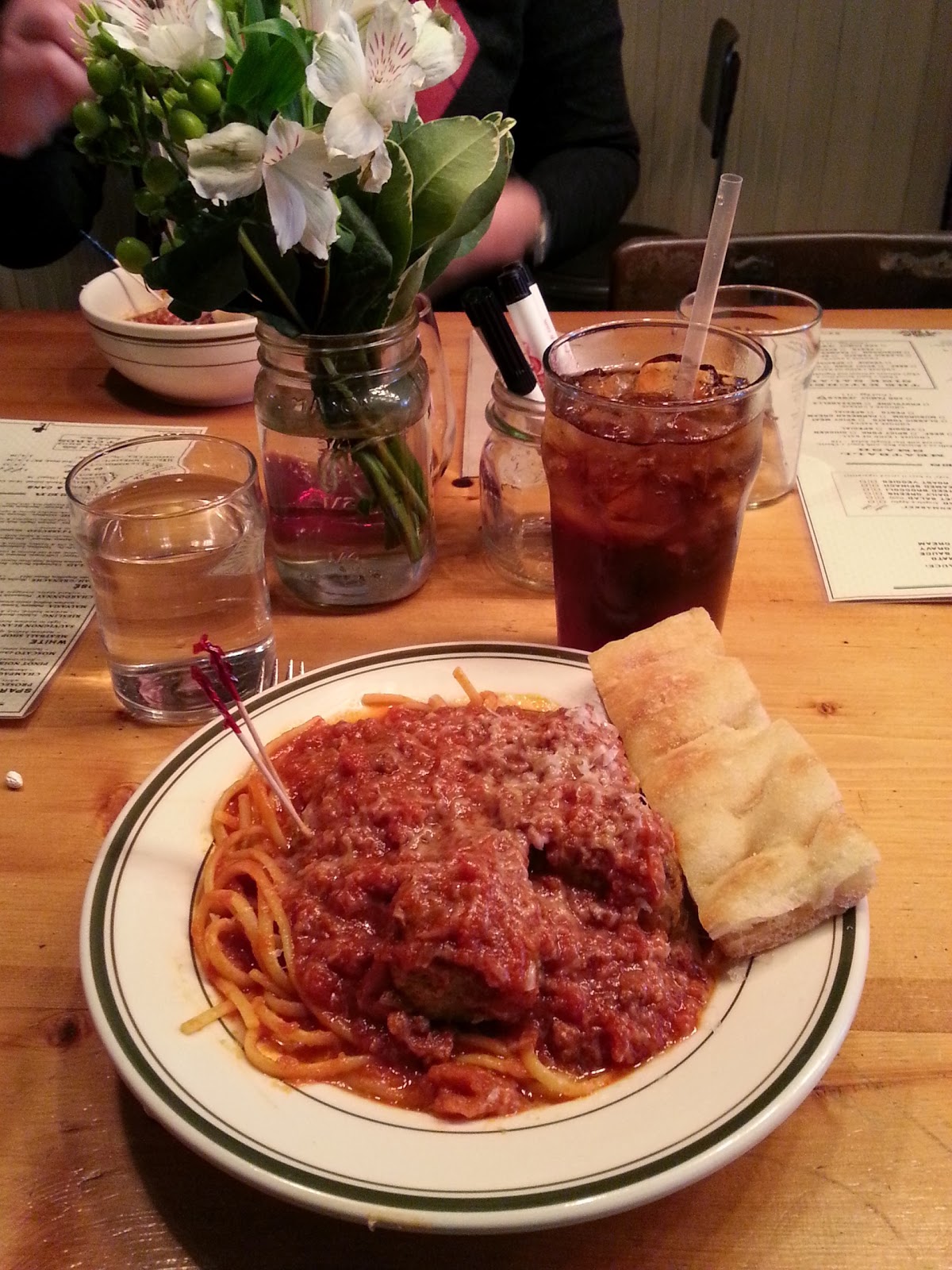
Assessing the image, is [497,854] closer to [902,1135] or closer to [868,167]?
[902,1135]

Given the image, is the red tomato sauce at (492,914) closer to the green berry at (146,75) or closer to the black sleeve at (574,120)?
the green berry at (146,75)

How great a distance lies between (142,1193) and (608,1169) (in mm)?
349

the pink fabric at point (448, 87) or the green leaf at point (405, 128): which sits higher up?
the green leaf at point (405, 128)

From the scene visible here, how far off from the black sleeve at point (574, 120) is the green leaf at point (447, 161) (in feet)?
5.71

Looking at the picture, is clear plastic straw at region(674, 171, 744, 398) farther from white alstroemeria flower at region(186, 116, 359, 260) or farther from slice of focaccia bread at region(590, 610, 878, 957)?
white alstroemeria flower at region(186, 116, 359, 260)

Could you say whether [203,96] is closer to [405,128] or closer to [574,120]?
[405,128]

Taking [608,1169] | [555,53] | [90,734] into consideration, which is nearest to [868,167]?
[555,53]

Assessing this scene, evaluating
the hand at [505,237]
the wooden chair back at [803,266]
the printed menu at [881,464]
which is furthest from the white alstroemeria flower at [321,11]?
the wooden chair back at [803,266]

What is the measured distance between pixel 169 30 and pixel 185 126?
0.08m

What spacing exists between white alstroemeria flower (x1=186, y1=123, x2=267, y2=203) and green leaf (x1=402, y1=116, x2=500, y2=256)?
24cm

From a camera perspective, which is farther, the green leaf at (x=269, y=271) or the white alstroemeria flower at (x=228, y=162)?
the green leaf at (x=269, y=271)

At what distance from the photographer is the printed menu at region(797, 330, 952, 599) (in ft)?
4.79

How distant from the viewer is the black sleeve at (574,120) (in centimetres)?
286

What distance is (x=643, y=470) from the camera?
110 centimetres
